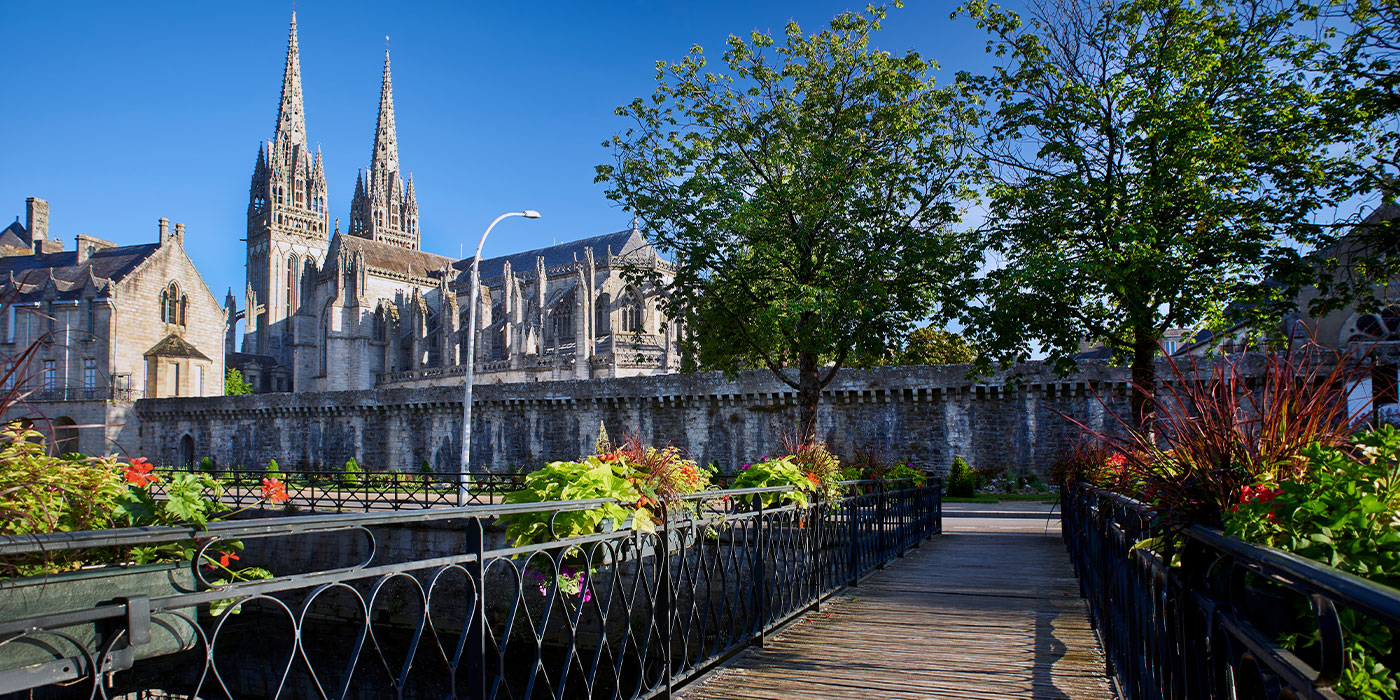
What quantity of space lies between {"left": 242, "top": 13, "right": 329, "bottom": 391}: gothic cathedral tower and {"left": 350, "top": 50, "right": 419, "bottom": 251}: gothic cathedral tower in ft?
13.6

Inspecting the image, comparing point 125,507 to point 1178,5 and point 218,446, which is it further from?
point 218,446

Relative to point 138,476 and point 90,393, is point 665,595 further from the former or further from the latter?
point 90,393

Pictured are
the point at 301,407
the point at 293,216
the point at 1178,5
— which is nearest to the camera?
the point at 1178,5

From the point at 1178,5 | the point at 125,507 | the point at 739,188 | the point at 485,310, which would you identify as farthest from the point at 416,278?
the point at 125,507

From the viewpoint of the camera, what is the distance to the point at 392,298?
66750 millimetres

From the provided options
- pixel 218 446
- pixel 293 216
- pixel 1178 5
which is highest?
pixel 293 216

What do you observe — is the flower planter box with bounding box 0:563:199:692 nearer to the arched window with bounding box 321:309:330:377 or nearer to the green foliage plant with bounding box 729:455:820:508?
the green foliage plant with bounding box 729:455:820:508

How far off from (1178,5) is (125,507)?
56.5 feet

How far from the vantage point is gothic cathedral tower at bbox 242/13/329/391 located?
8238cm

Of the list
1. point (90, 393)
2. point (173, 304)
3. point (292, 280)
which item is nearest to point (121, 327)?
point (173, 304)

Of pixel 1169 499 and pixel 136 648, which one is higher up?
pixel 1169 499

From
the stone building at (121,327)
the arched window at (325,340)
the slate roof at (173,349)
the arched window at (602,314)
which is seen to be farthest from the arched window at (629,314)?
the arched window at (325,340)

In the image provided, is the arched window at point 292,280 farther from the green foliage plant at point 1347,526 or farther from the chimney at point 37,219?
the green foliage plant at point 1347,526

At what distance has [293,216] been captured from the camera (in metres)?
86.4
